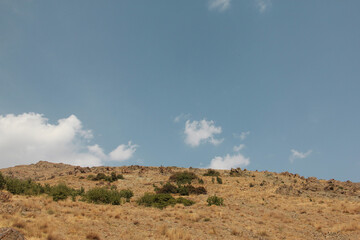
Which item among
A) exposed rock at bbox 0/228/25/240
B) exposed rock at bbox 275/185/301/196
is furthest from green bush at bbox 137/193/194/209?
exposed rock at bbox 275/185/301/196

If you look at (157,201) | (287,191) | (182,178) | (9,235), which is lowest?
(9,235)

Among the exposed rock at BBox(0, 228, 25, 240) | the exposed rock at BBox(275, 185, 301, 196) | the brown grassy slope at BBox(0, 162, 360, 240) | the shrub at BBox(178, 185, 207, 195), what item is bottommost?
the exposed rock at BBox(0, 228, 25, 240)

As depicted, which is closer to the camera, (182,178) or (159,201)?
(159,201)

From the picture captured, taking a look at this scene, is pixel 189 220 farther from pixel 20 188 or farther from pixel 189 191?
pixel 20 188

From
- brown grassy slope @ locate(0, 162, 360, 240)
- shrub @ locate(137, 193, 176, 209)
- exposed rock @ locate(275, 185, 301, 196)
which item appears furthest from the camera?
exposed rock @ locate(275, 185, 301, 196)

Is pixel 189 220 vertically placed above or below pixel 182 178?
below

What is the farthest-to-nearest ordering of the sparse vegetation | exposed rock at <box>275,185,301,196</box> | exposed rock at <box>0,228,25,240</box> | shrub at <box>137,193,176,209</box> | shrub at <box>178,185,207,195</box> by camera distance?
exposed rock at <box>275,185,301,196</box>, shrub at <box>178,185,207,195</box>, the sparse vegetation, shrub at <box>137,193,176,209</box>, exposed rock at <box>0,228,25,240</box>

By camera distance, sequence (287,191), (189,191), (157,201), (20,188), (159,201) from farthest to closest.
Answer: (287,191), (189,191), (20,188), (157,201), (159,201)

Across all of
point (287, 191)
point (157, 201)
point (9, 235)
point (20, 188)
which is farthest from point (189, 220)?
point (287, 191)

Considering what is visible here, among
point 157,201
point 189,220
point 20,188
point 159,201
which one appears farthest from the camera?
point 20,188

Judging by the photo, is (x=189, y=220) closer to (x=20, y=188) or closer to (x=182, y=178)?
(x=20, y=188)

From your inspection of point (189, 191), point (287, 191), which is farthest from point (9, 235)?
point (287, 191)

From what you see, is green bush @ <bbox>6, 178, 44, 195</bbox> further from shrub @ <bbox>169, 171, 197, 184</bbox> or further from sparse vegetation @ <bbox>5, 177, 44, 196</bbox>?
shrub @ <bbox>169, 171, 197, 184</bbox>

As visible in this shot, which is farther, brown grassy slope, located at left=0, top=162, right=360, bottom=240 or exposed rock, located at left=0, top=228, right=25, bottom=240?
brown grassy slope, located at left=0, top=162, right=360, bottom=240
